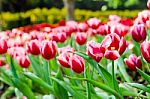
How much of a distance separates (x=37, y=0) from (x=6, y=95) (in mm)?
18012

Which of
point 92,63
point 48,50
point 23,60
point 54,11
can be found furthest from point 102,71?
point 54,11

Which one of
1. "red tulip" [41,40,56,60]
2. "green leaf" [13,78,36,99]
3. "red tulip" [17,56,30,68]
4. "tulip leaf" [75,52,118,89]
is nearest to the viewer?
"tulip leaf" [75,52,118,89]

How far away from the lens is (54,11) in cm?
1736

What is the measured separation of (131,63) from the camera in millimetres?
2404

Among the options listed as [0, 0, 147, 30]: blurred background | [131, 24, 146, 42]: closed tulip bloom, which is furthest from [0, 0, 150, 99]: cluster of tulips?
[0, 0, 147, 30]: blurred background

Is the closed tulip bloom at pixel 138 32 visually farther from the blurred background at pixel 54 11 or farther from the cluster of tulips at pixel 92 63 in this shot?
the blurred background at pixel 54 11

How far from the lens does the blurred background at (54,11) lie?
9.90 meters

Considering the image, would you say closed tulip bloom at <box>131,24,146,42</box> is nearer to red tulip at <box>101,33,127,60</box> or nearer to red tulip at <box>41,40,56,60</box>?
red tulip at <box>101,33,127,60</box>

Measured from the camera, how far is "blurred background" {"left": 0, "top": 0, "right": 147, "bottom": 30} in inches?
390

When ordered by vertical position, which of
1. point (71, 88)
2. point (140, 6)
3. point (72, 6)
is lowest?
point (140, 6)

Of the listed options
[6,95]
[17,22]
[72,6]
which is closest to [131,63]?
[6,95]

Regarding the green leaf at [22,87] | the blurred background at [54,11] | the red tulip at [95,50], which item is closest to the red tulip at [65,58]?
the red tulip at [95,50]

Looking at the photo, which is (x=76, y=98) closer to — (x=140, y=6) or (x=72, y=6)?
(x=72, y=6)

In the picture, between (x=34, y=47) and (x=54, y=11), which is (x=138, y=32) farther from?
(x=54, y=11)
